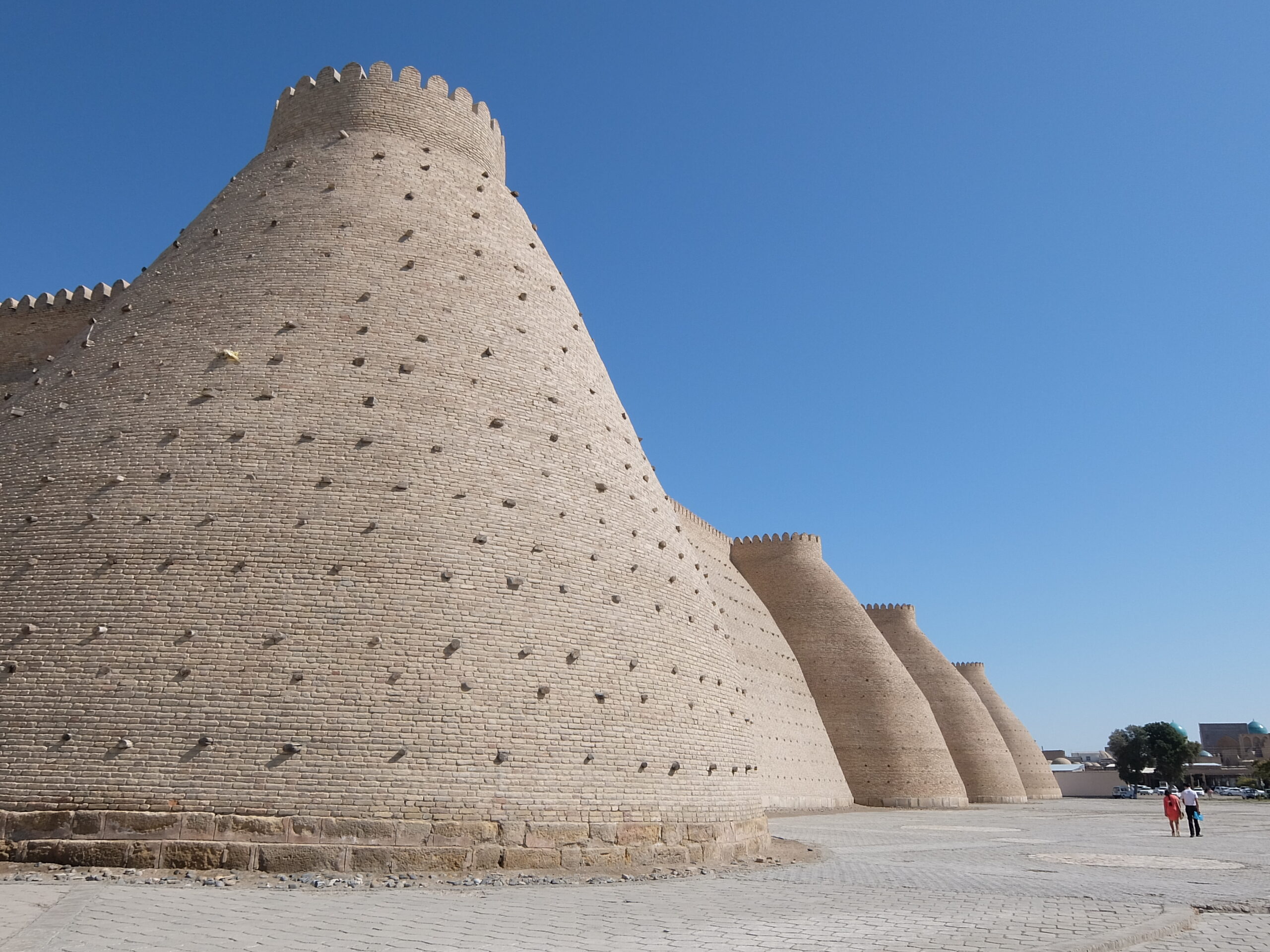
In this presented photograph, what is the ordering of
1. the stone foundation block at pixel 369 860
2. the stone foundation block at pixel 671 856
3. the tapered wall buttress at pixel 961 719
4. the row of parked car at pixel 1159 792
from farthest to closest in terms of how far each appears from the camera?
the row of parked car at pixel 1159 792
the tapered wall buttress at pixel 961 719
the stone foundation block at pixel 671 856
the stone foundation block at pixel 369 860

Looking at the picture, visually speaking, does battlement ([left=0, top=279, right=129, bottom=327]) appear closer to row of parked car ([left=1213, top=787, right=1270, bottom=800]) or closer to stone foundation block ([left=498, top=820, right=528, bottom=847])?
stone foundation block ([left=498, top=820, right=528, bottom=847])

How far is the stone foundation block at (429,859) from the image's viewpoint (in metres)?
8.16

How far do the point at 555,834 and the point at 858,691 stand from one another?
22845 millimetres

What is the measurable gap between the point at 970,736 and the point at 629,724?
3037 centimetres

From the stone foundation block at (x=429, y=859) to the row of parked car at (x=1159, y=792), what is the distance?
42.4 metres

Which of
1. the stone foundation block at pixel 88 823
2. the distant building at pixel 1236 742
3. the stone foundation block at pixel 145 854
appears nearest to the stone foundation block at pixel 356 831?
the stone foundation block at pixel 145 854

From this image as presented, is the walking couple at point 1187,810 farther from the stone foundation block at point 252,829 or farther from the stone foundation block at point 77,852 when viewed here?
the stone foundation block at point 77,852

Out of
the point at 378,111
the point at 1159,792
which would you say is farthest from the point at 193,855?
the point at 1159,792

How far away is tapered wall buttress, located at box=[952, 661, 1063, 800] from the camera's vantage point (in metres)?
42.3

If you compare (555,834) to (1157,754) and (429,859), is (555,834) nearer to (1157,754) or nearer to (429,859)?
(429,859)

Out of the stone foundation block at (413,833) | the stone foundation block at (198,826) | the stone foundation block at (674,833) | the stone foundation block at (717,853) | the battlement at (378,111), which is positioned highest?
the battlement at (378,111)

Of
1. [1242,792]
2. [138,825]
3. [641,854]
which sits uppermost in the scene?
[138,825]

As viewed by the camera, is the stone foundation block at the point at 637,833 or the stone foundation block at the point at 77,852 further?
the stone foundation block at the point at 637,833

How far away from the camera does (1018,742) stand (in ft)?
142
